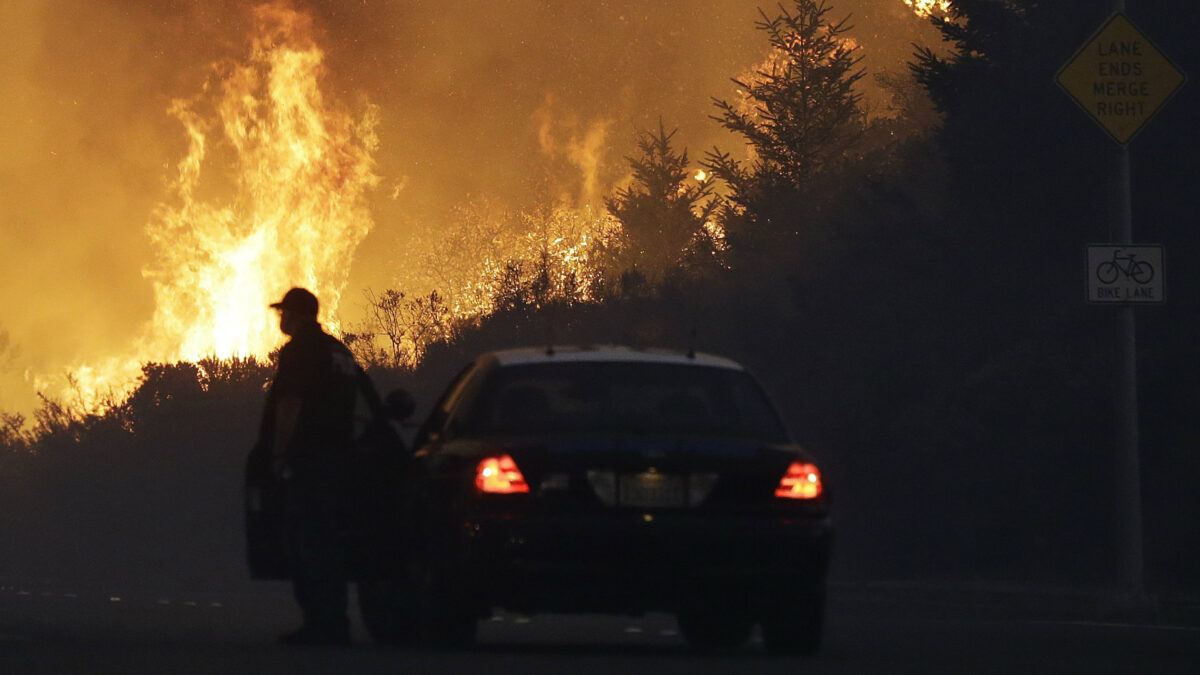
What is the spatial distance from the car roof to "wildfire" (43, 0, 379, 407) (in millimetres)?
85130

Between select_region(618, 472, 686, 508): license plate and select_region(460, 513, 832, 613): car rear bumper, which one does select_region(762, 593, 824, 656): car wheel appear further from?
select_region(618, 472, 686, 508): license plate

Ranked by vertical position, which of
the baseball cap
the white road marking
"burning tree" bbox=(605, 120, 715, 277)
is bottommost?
the white road marking

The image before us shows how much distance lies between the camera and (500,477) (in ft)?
43.4

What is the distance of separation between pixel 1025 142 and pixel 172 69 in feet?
231

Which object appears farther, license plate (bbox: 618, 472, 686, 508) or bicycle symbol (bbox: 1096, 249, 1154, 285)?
bicycle symbol (bbox: 1096, 249, 1154, 285)

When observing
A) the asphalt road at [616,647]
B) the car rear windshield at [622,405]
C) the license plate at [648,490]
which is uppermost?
the car rear windshield at [622,405]

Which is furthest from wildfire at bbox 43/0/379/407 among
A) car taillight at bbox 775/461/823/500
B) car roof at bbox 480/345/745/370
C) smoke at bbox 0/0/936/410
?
car taillight at bbox 775/461/823/500

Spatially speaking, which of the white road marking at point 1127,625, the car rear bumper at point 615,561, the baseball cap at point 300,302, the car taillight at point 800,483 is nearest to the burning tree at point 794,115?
the white road marking at point 1127,625

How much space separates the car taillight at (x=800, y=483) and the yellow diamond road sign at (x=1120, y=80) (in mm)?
8768

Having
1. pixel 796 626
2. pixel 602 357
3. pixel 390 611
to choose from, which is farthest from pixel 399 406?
pixel 796 626

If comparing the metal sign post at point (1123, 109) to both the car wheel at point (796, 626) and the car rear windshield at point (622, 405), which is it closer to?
the car rear windshield at point (622, 405)

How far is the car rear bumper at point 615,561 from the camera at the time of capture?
43.2 feet

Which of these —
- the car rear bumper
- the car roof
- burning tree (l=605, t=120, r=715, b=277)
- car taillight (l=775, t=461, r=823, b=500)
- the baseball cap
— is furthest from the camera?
burning tree (l=605, t=120, r=715, b=277)

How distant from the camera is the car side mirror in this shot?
570 inches
